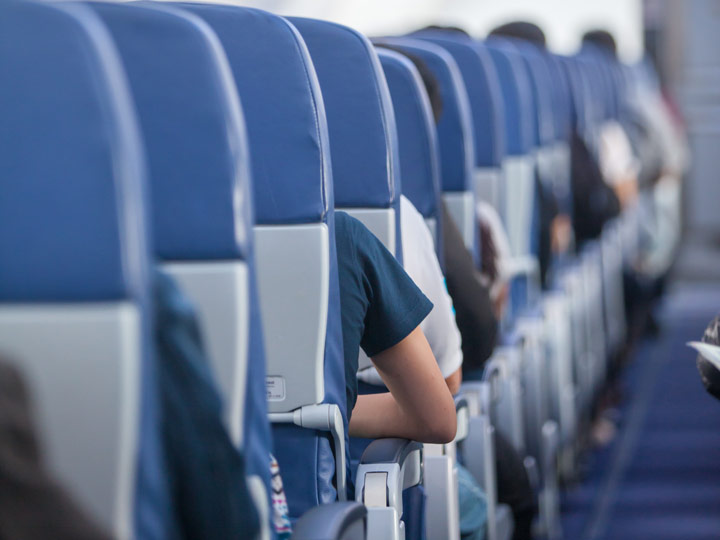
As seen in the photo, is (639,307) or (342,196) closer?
(342,196)

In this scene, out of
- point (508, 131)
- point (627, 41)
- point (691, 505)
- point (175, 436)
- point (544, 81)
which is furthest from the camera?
point (627, 41)

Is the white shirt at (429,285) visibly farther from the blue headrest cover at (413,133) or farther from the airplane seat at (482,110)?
the airplane seat at (482,110)

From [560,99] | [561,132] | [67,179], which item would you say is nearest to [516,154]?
[561,132]

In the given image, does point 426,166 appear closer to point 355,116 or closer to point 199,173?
point 355,116

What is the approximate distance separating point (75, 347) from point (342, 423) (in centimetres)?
80

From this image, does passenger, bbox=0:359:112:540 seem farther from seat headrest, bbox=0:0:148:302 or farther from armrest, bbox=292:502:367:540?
armrest, bbox=292:502:367:540

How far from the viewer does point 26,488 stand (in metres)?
1.00

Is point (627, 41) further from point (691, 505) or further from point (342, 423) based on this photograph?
point (342, 423)

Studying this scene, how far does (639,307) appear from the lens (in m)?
6.42

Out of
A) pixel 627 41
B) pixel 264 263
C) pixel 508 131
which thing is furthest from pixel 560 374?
pixel 627 41

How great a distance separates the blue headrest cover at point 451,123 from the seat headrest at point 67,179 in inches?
63.9

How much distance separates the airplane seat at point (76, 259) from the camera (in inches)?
39.9

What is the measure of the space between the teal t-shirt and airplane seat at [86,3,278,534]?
539 mm

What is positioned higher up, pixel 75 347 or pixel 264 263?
pixel 75 347
